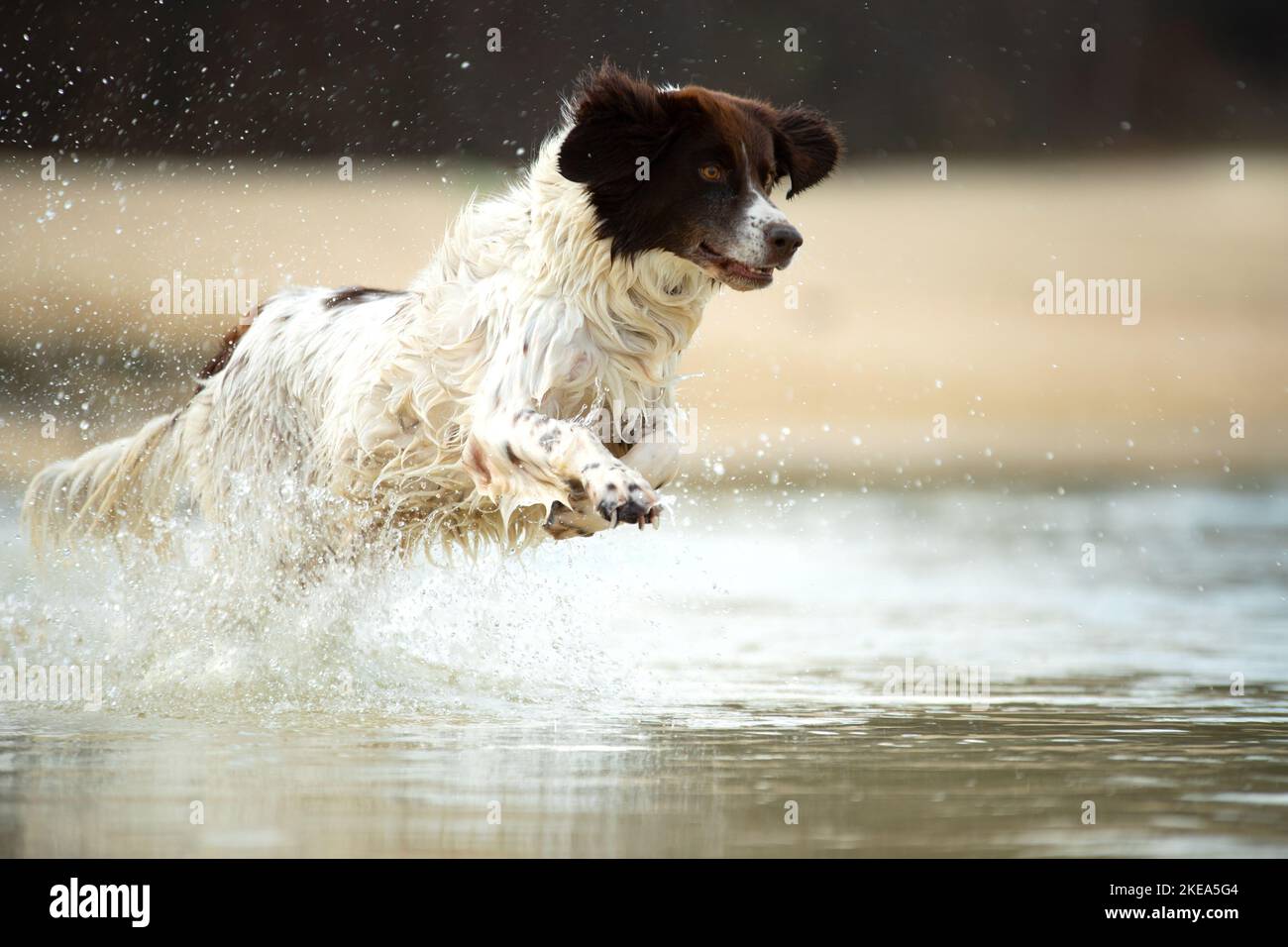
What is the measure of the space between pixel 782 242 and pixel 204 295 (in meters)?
2.89

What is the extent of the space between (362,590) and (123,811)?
2.24m

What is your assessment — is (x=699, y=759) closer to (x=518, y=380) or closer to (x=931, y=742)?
(x=931, y=742)

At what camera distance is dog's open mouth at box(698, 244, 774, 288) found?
5.49 metres

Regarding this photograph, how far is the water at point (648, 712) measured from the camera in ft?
13.4

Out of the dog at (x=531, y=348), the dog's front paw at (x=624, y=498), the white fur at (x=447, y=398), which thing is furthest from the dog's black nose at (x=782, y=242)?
the dog's front paw at (x=624, y=498)

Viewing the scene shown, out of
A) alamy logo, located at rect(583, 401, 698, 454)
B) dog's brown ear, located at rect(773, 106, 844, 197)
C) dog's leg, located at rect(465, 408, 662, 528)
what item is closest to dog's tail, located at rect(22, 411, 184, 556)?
dog's leg, located at rect(465, 408, 662, 528)

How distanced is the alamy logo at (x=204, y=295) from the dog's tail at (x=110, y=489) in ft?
1.47

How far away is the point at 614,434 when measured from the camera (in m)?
5.78

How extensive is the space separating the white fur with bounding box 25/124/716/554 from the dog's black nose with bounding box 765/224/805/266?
1.22ft

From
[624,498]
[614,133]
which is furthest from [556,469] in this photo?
[614,133]

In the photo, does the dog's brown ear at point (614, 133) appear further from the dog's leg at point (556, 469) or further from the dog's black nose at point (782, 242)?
the dog's leg at point (556, 469)

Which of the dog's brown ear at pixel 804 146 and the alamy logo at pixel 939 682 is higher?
the dog's brown ear at pixel 804 146

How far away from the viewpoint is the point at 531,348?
558 centimetres

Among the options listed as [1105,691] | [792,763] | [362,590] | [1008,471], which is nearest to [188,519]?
[362,590]
